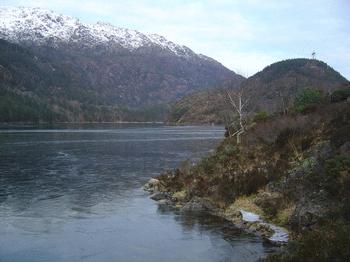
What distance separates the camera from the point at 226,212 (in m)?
30.7

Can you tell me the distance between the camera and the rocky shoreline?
2450 centimetres

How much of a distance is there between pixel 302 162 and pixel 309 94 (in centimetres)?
2756

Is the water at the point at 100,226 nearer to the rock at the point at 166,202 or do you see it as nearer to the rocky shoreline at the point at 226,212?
the rocky shoreline at the point at 226,212

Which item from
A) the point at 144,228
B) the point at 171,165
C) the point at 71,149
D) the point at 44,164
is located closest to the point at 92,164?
the point at 44,164

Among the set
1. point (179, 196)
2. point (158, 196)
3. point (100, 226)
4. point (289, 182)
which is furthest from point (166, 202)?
point (289, 182)

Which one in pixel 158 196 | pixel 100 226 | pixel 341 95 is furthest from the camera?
pixel 341 95

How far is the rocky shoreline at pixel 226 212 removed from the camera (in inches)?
965

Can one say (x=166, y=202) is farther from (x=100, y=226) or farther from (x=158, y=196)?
(x=100, y=226)

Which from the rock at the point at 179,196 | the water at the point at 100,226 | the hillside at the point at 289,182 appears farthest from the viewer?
the rock at the point at 179,196

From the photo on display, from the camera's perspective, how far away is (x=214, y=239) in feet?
83.4

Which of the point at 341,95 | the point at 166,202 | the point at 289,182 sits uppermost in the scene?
the point at 341,95

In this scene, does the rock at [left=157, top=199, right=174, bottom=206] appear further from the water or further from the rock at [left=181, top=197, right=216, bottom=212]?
the rock at [left=181, top=197, right=216, bottom=212]

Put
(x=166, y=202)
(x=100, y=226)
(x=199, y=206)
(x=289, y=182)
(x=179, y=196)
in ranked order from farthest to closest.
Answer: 1. (x=179, y=196)
2. (x=166, y=202)
3. (x=199, y=206)
4. (x=289, y=182)
5. (x=100, y=226)

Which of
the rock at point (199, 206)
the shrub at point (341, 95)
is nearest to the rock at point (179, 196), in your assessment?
the rock at point (199, 206)
